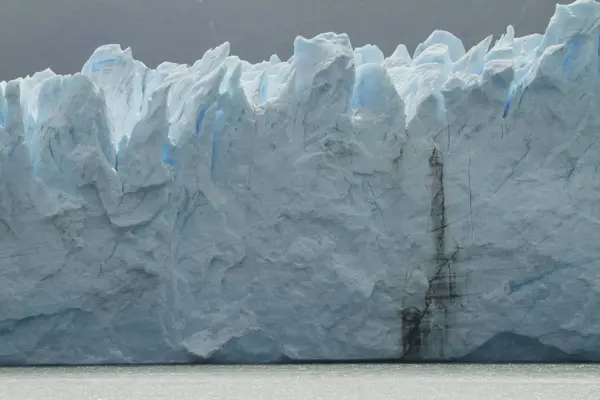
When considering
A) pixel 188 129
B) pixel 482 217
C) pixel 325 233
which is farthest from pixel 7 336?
pixel 482 217

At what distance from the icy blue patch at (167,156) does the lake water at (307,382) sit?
1.52 m

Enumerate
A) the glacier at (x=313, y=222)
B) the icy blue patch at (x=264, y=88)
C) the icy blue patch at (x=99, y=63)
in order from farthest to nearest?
the icy blue patch at (x=99, y=63)
the icy blue patch at (x=264, y=88)
the glacier at (x=313, y=222)

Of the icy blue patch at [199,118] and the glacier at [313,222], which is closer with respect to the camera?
the glacier at [313,222]

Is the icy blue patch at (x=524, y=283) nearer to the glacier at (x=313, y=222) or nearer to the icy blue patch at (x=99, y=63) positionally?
the glacier at (x=313, y=222)

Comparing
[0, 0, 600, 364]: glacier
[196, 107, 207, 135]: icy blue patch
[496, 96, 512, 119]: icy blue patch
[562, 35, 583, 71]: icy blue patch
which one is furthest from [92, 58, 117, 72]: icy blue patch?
[562, 35, 583, 71]: icy blue patch

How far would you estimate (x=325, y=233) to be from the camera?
22.1 feet

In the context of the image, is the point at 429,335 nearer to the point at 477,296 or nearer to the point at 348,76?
the point at 477,296

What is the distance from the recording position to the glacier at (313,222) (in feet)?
21.8

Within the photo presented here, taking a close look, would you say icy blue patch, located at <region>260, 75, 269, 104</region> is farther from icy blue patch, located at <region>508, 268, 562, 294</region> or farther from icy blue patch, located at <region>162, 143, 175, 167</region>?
icy blue patch, located at <region>508, 268, 562, 294</region>

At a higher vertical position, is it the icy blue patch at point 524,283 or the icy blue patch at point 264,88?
the icy blue patch at point 264,88

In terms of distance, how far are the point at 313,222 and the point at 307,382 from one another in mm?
1847

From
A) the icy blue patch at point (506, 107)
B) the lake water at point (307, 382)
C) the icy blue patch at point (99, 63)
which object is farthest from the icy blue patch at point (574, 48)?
the icy blue patch at point (99, 63)

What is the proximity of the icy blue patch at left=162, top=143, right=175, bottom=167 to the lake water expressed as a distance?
1.52m

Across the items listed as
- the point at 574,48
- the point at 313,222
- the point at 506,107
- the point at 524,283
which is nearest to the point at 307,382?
the point at 313,222
